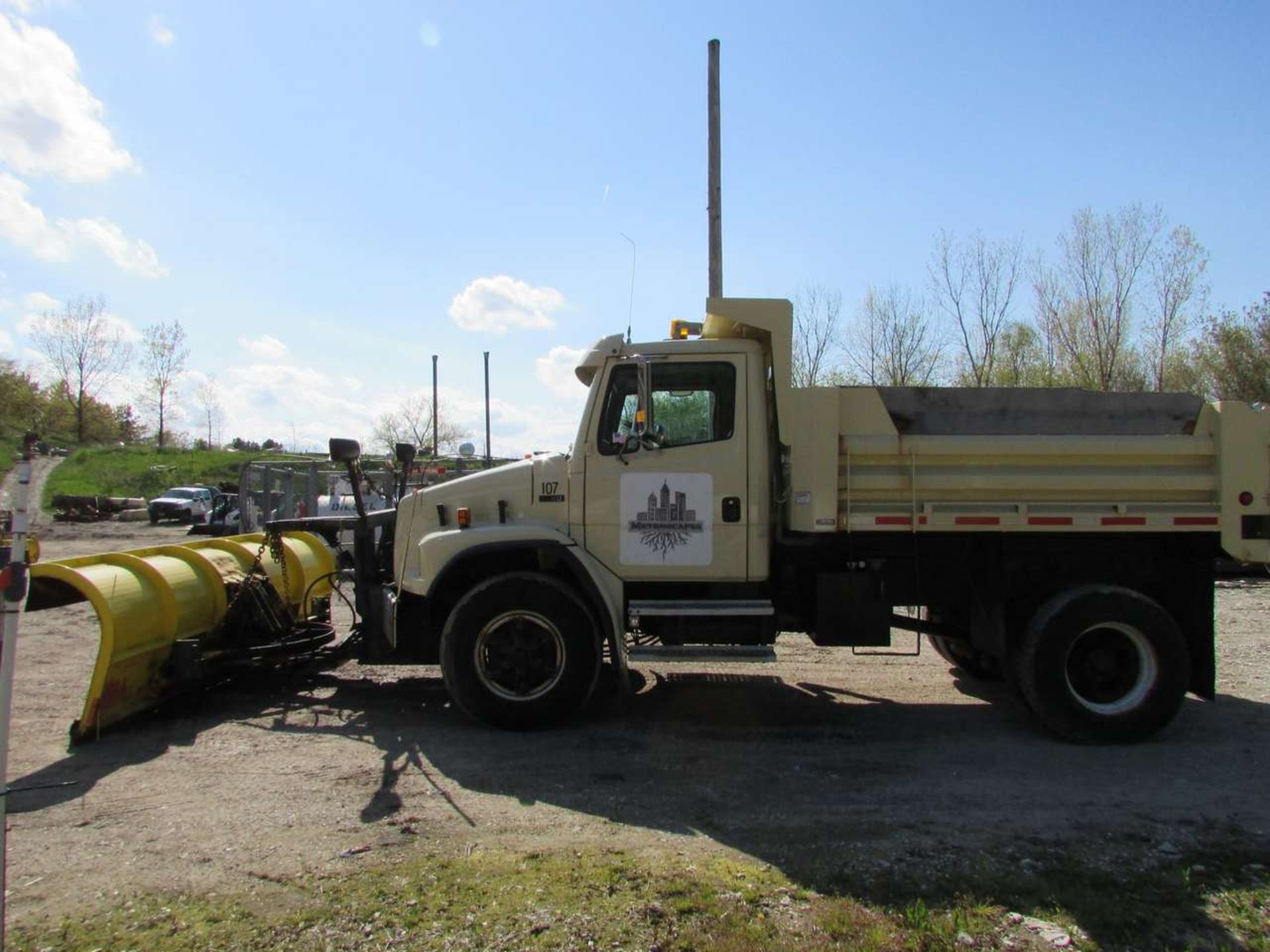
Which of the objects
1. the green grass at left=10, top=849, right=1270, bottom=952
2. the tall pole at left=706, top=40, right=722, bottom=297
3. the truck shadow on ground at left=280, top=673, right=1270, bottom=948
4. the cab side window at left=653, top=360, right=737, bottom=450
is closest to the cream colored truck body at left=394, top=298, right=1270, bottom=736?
the cab side window at left=653, top=360, right=737, bottom=450

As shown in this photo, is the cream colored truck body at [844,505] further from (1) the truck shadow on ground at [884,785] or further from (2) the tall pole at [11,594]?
(2) the tall pole at [11,594]

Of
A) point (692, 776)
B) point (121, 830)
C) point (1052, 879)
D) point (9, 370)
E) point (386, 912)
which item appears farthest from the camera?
point (9, 370)

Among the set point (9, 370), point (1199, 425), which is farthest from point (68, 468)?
point (1199, 425)

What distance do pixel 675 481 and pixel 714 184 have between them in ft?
25.5

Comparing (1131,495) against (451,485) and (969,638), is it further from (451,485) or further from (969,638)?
(451,485)

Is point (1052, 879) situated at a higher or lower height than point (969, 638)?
lower

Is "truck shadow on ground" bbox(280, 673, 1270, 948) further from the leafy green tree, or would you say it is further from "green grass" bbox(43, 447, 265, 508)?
"green grass" bbox(43, 447, 265, 508)

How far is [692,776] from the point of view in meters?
5.12

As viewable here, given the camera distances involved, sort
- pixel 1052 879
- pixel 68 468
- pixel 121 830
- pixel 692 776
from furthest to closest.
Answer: pixel 68 468 < pixel 692 776 < pixel 121 830 < pixel 1052 879

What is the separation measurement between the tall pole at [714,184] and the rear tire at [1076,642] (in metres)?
7.44

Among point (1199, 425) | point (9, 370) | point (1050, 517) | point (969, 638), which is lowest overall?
point (969, 638)

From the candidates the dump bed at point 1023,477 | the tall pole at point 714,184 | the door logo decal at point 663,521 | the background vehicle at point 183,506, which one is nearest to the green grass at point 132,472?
the background vehicle at point 183,506

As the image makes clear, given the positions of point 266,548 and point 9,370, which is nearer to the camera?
point 266,548

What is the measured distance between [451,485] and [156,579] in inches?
88.8
